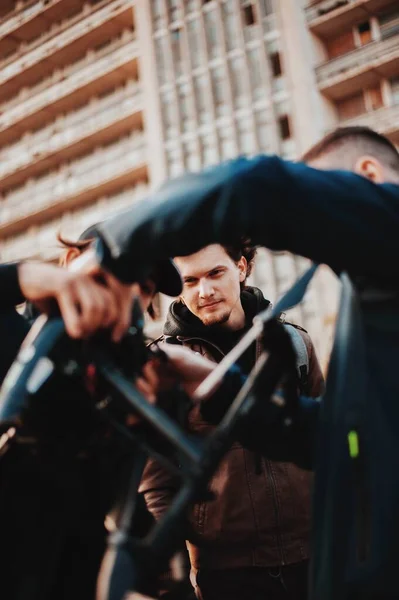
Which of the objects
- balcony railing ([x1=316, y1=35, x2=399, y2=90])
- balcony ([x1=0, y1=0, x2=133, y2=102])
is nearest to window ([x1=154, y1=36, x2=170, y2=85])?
balcony ([x1=0, y1=0, x2=133, y2=102])

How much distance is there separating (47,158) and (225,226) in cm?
2745

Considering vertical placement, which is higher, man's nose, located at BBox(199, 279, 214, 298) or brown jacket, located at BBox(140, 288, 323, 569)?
man's nose, located at BBox(199, 279, 214, 298)

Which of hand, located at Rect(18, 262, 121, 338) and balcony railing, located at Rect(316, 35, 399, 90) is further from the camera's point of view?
balcony railing, located at Rect(316, 35, 399, 90)

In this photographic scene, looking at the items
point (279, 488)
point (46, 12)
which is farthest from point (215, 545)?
point (46, 12)

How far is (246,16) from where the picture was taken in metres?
23.2

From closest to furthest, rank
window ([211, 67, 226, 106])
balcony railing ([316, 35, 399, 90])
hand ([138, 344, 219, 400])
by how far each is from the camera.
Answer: hand ([138, 344, 219, 400]), balcony railing ([316, 35, 399, 90]), window ([211, 67, 226, 106])

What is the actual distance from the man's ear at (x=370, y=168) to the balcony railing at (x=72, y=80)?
83.1 feet

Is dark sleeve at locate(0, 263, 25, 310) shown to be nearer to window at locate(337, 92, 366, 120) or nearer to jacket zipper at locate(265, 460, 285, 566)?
jacket zipper at locate(265, 460, 285, 566)

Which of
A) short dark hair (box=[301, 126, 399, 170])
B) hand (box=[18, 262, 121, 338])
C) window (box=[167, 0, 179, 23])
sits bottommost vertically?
hand (box=[18, 262, 121, 338])

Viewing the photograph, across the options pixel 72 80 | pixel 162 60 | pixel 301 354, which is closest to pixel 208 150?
pixel 162 60

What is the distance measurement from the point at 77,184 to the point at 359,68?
13164 mm

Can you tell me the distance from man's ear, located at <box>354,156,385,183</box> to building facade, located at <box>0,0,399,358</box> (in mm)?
16218

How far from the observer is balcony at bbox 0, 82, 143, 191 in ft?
81.2

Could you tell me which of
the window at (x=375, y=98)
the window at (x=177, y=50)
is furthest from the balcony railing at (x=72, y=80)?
the window at (x=375, y=98)
